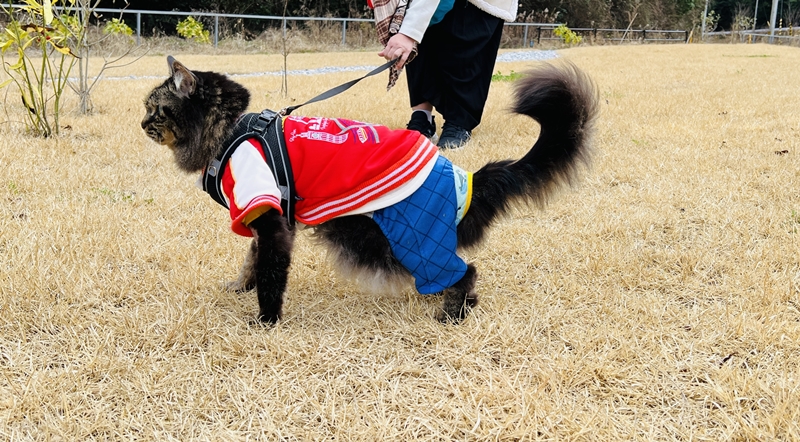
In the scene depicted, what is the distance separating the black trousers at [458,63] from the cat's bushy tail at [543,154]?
255cm

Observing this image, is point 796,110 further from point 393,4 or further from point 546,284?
point 546,284

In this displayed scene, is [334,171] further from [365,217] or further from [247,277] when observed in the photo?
[247,277]

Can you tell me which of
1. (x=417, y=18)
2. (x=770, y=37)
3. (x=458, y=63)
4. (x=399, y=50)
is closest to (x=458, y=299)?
(x=399, y=50)

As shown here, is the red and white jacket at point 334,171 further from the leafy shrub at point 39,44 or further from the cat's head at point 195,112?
the leafy shrub at point 39,44

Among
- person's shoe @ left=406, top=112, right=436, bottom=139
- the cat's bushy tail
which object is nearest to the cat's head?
the cat's bushy tail

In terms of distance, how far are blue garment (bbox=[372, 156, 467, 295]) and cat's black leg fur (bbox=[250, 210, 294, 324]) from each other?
33cm

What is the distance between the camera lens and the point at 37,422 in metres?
1.63

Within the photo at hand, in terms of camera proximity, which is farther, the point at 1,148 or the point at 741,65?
the point at 741,65

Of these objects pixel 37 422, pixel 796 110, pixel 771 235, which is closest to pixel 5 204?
pixel 37 422

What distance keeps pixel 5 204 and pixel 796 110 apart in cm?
724

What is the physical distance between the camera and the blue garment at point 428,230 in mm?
2078

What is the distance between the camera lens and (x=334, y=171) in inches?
81.6

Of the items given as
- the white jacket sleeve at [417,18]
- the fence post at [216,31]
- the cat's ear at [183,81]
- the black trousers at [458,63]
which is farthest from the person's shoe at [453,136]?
the fence post at [216,31]

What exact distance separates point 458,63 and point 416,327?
305 centimetres
